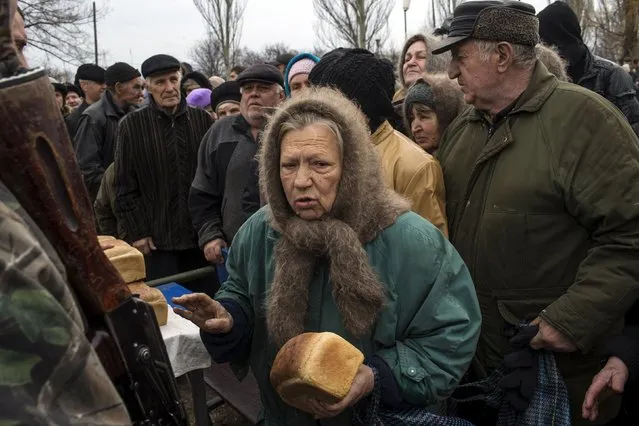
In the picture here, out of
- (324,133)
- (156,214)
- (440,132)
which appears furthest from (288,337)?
(156,214)

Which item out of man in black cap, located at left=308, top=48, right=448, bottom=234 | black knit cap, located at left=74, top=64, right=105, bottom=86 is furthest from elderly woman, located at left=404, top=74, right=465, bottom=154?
black knit cap, located at left=74, top=64, right=105, bottom=86

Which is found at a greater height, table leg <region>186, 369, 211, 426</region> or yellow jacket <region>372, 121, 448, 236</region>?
yellow jacket <region>372, 121, 448, 236</region>

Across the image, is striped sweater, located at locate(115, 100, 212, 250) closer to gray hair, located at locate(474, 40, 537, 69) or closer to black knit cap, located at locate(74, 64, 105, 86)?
gray hair, located at locate(474, 40, 537, 69)

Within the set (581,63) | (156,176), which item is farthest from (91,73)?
(581,63)

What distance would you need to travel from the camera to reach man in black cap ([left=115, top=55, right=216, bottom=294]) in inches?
172

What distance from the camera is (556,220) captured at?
7.35ft

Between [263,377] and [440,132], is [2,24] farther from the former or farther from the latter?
[440,132]

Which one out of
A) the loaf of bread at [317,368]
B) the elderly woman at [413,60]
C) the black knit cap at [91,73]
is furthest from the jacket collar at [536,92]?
the black knit cap at [91,73]

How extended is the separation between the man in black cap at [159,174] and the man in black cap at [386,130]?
187 centimetres

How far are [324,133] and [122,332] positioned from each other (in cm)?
99

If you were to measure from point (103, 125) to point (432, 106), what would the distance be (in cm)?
333

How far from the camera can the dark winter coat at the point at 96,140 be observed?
4.95 meters

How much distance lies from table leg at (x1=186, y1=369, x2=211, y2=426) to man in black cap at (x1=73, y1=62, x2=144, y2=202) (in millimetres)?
2347

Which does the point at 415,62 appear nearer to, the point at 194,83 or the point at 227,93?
the point at 227,93
